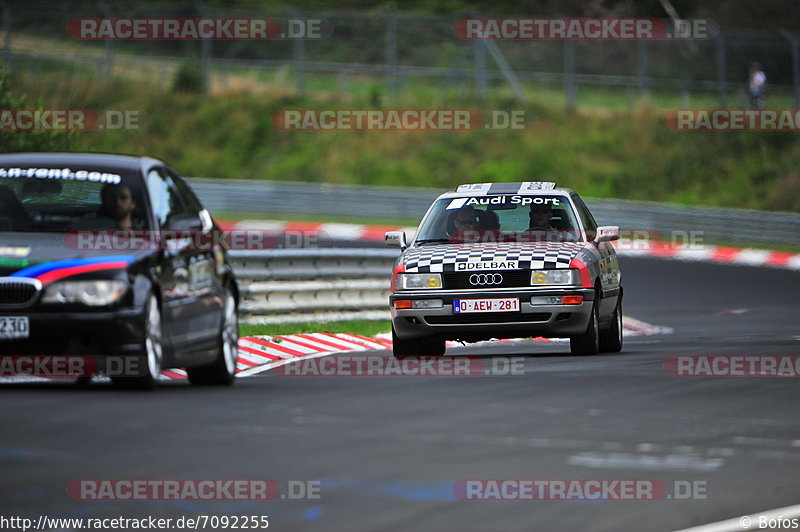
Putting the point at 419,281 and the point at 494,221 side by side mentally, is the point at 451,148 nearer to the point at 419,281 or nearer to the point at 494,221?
the point at 494,221

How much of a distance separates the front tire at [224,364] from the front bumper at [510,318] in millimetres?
2377

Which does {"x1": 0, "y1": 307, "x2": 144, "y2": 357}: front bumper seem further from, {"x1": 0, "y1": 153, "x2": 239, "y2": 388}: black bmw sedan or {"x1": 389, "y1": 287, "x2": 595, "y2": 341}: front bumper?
{"x1": 389, "y1": 287, "x2": 595, "y2": 341}: front bumper

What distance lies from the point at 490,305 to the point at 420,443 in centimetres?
513

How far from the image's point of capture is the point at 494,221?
14.5 metres

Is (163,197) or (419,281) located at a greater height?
(163,197)

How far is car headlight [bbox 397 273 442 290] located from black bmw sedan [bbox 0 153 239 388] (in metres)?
2.24

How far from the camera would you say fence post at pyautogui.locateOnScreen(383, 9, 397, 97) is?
42.1 meters

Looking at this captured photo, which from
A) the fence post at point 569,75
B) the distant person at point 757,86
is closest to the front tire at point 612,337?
the distant person at point 757,86

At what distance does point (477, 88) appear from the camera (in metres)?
46.0

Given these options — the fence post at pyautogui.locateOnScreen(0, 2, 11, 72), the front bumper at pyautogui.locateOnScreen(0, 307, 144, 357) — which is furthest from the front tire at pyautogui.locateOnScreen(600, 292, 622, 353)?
the fence post at pyautogui.locateOnScreen(0, 2, 11, 72)

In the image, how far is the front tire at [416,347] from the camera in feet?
45.9

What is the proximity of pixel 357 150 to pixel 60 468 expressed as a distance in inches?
1589

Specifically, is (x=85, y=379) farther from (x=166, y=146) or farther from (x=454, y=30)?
(x=166, y=146)

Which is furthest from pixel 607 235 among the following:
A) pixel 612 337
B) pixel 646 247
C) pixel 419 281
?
pixel 646 247
